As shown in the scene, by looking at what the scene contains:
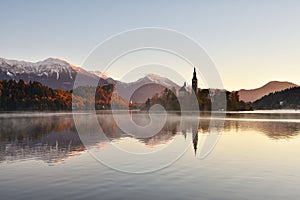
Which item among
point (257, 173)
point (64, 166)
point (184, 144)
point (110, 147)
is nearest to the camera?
point (257, 173)

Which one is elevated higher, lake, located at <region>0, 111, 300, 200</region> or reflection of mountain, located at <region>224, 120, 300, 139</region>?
reflection of mountain, located at <region>224, 120, 300, 139</region>

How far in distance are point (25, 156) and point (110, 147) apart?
42.2 feet

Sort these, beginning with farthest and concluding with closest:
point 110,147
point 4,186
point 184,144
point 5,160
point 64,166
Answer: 1. point 184,144
2. point 110,147
3. point 5,160
4. point 64,166
5. point 4,186

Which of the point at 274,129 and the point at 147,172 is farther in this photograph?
the point at 274,129

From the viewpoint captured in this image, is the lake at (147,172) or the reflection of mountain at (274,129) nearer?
the lake at (147,172)

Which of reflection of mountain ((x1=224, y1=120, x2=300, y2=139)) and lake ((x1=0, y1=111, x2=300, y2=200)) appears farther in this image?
reflection of mountain ((x1=224, y1=120, x2=300, y2=139))

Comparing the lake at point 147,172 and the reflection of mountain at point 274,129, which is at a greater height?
the reflection of mountain at point 274,129

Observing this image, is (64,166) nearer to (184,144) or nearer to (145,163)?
(145,163)

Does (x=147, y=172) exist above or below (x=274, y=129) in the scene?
below

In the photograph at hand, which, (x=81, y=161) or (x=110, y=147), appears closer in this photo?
(x=81, y=161)

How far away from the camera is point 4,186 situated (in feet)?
78.9

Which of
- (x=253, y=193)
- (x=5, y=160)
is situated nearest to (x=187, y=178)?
(x=253, y=193)

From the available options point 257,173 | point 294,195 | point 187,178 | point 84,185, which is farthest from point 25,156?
point 294,195

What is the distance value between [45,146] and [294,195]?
35.9m
